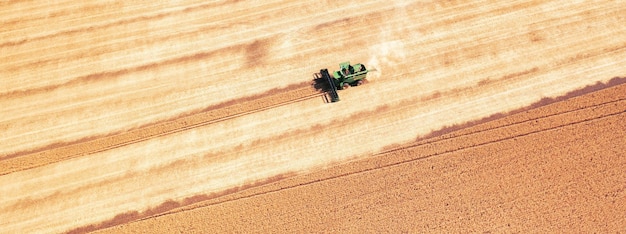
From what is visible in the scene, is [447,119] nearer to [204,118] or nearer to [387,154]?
[387,154]

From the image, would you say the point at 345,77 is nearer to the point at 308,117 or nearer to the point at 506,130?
the point at 308,117

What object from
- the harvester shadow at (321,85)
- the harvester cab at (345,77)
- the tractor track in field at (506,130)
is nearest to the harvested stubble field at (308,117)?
the tractor track in field at (506,130)

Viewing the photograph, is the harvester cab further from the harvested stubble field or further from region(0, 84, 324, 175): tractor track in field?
region(0, 84, 324, 175): tractor track in field

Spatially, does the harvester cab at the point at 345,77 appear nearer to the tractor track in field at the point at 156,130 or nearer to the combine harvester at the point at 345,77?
the combine harvester at the point at 345,77

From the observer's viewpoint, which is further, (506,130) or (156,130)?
(156,130)

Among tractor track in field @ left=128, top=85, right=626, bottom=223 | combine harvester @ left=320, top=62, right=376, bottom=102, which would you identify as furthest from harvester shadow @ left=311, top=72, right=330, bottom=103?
tractor track in field @ left=128, top=85, right=626, bottom=223

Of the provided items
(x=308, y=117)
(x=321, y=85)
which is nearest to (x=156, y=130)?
(x=308, y=117)
